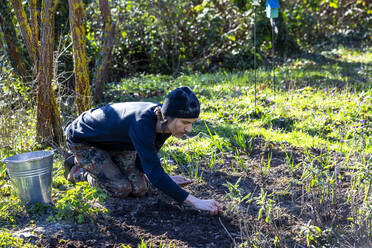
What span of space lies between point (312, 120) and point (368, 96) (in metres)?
0.99

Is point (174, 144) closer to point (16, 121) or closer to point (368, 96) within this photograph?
point (16, 121)

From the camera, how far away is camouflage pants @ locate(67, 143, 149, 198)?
339 centimetres

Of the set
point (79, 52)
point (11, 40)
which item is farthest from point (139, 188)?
point (11, 40)

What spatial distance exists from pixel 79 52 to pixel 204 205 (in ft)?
8.14

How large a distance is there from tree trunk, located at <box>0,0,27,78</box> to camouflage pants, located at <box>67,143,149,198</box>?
8.76 feet

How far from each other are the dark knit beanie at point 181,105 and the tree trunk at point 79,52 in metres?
2.15

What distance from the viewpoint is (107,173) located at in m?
3.42

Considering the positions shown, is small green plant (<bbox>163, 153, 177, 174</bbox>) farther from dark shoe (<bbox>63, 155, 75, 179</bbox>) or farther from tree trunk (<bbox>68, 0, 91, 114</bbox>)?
tree trunk (<bbox>68, 0, 91, 114</bbox>)

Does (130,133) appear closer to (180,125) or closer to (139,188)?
(180,125)

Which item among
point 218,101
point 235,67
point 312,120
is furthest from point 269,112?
point 235,67

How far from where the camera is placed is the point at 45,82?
14.3 feet

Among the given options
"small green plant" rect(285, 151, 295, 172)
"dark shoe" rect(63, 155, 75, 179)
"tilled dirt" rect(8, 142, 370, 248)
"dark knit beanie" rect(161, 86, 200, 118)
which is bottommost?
"tilled dirt" rect(8, 142, 370, 248)

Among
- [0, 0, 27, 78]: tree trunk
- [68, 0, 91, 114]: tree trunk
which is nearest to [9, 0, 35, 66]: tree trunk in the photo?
[68, 0, 91, 114]: tree trunk

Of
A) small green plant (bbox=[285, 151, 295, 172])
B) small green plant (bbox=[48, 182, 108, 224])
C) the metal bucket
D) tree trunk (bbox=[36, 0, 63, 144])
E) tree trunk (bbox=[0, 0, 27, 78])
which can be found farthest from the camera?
tree trunk (bbox=[0, 0, 27, 78])
